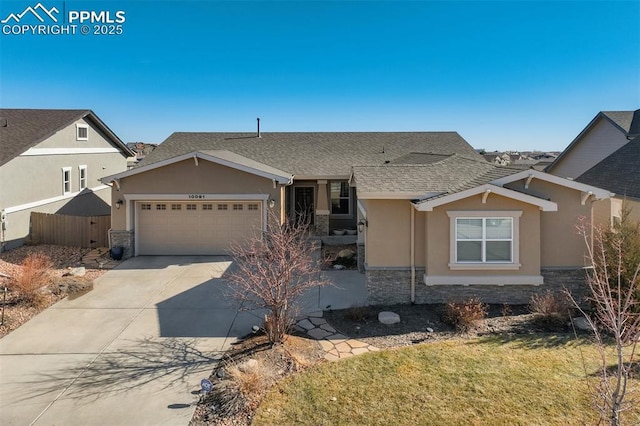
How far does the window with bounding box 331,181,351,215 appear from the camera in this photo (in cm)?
2045

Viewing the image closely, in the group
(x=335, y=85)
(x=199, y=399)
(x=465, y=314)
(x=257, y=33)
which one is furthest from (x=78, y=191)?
(x=465, y=314)

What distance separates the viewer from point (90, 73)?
18.5 meters

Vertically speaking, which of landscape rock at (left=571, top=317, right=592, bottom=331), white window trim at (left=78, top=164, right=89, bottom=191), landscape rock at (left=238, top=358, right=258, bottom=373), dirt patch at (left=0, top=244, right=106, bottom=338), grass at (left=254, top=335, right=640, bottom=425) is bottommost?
grass at (left=254, top=335, right=640, bottom=425)

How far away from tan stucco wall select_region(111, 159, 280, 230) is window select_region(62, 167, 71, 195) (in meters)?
7.28

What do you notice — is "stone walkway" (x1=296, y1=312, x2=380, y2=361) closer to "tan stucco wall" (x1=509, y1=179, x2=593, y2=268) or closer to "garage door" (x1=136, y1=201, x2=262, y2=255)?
"tan stucco wall" (x1=509, y1=179, x2=593, y2=268)

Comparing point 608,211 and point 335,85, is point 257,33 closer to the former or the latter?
point 335,85

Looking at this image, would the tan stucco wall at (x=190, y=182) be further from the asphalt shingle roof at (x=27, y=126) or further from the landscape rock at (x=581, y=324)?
the landscape rock at (x=581, y=324)

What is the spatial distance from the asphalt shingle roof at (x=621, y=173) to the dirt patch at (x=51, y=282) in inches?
749

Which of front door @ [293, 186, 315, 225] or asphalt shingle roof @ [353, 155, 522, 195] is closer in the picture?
asphalt shingle roof @ [353, 155, 522, 195]

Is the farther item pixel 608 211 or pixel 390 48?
pixel 390 48

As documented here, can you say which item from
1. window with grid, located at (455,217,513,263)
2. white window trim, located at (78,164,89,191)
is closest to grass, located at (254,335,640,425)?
window with grid, located at (455,217,513,263)

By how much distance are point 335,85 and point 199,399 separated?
22.2 meters

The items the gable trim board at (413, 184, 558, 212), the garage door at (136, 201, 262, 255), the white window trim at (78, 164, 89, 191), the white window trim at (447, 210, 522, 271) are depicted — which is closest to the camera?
the gable trim board at (413, 184, 558, 212)

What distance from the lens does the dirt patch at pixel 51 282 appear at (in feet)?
31.0
